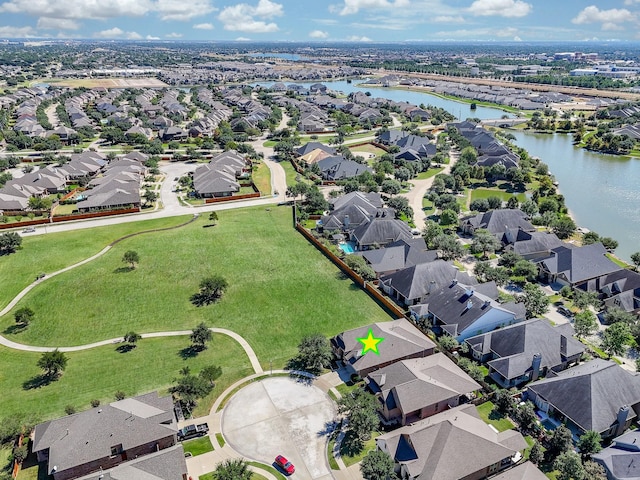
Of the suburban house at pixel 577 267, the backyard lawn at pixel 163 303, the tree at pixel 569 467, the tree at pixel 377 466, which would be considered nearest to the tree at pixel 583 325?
the suburban house at pixel 577 267

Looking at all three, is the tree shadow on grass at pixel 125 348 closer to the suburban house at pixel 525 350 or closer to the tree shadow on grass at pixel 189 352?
the tree shadow on grass at pixel 189 352

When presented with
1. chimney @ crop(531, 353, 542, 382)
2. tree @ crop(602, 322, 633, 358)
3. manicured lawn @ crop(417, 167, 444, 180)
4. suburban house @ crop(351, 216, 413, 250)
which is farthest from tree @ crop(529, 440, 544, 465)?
manicured lawn @ crop(417, 167, 444, 180)

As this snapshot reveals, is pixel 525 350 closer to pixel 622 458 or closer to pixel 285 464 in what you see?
pixel 622 458

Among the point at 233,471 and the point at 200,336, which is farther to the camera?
the point at 200,336

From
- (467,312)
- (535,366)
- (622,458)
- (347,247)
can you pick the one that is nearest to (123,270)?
(347,247)

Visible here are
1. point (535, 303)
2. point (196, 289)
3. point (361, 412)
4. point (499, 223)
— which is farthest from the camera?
point (499, 223)

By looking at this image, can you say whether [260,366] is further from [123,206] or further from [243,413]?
[123,206]

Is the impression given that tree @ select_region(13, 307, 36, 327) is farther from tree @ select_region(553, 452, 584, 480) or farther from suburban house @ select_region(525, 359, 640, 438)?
tree @ select_region(553, 452, 584, 480)
